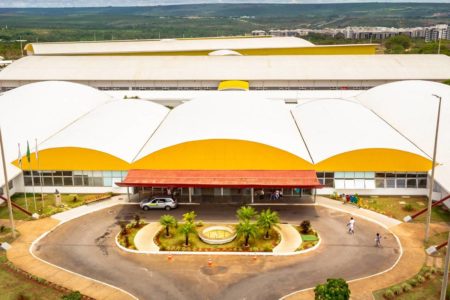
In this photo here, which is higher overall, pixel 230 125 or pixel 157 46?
pixel 157 46

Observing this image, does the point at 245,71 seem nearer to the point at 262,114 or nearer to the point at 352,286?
the point at 262,114

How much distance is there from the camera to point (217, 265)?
3158 centimetres

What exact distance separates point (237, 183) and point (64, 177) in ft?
58.1

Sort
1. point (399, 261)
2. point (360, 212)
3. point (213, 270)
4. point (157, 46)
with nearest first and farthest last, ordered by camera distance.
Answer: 1. point (213, 270)
2. point (399, 261)
3. point (360, 212)
4. point (157, 46)

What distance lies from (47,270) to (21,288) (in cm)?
229

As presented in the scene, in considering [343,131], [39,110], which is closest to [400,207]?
[343,131]

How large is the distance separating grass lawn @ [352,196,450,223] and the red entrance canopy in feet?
19.5

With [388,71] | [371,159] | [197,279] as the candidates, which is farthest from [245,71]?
[197,279]

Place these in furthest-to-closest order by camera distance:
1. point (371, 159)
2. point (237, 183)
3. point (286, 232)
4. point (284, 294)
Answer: point (371, 159), point (237, 183), point (286, 232), point (284, 294)

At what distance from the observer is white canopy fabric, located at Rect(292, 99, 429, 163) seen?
43.9 meters

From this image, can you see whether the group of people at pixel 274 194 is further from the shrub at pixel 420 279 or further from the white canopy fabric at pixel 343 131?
the shrub at pixel 420 279

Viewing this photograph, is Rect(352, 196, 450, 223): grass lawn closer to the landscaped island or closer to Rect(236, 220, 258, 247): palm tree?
the landscaped island

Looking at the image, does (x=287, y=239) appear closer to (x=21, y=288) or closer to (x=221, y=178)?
(x=221, y=178)

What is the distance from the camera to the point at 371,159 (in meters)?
43.2
